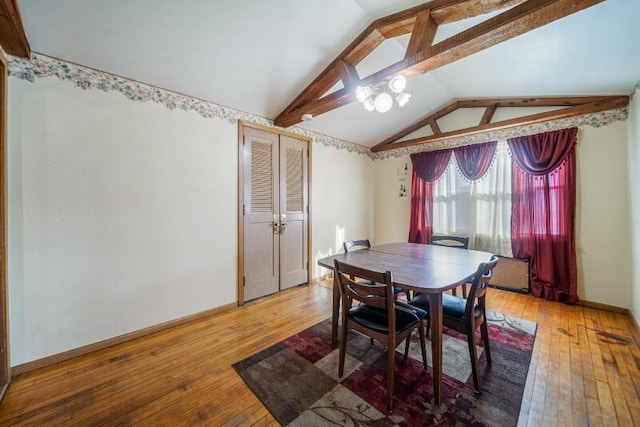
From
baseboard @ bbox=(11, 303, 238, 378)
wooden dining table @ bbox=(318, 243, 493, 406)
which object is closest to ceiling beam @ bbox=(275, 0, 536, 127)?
wooden dining table @ bbox=(318, 243, 493, 406)

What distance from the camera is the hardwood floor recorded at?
1.43 meters

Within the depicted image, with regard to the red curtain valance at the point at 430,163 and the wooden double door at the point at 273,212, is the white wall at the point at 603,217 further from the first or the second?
the wooden double door at the point at 273,212

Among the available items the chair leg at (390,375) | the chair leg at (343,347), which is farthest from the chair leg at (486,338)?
the chair leg at (343,347)

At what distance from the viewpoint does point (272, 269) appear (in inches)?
132

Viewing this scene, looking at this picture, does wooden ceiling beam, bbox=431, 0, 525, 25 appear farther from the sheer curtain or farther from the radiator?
the radiator

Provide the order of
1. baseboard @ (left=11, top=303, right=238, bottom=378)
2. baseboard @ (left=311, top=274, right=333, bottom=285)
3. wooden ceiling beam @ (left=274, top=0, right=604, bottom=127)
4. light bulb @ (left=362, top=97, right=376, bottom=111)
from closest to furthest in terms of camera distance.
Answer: wooden ceiling beam @ (left=274, top=0, right=604, bottom=127) → baseboard @ (left=11, top=303, right=238, bottom=378) → light bulb @ (left=362, top=97, right=376, bottom=111) → baseboard @ (left=311, top=274, right=333, bottom=285)

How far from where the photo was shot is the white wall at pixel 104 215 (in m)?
1.81

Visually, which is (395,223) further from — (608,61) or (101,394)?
(101,394)

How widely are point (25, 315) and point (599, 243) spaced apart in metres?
5.64

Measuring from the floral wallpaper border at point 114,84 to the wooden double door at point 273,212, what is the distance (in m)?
0.32

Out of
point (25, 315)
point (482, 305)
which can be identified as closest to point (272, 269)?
point (25, 315)

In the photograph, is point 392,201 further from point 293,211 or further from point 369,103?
point 369,103

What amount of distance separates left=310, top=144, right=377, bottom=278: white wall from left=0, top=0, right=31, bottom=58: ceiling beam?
9.61 ft

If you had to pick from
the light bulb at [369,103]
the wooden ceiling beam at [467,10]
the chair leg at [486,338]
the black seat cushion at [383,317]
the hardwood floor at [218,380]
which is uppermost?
the wooden ceiling beam at [467,10]
